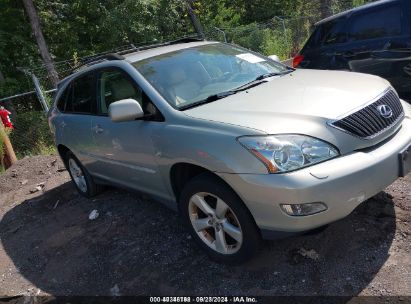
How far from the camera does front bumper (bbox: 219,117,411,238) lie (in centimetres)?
279

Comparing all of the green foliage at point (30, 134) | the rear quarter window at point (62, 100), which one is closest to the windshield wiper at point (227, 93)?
the rear quarter window at point (62, 100)

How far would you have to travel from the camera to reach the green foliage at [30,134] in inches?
449

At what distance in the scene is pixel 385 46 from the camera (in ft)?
19.3

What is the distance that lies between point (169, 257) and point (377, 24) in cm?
439

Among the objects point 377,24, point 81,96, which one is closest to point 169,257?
point 81,96

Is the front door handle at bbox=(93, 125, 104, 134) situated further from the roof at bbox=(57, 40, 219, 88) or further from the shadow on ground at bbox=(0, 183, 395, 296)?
the shadow on ground at bbox=(0, 183, 395, 296)

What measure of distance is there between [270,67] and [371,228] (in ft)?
6.04

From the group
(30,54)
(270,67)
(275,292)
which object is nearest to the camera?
(275,292)

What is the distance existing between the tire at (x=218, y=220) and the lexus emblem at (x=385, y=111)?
1.24 m

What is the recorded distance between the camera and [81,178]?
5879 mm

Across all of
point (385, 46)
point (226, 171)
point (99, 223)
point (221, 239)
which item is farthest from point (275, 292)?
point (385, 46)

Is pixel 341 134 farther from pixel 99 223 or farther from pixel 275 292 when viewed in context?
pixel 99 223

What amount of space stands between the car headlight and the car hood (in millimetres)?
73

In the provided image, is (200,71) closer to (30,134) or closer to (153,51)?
(153,51)
